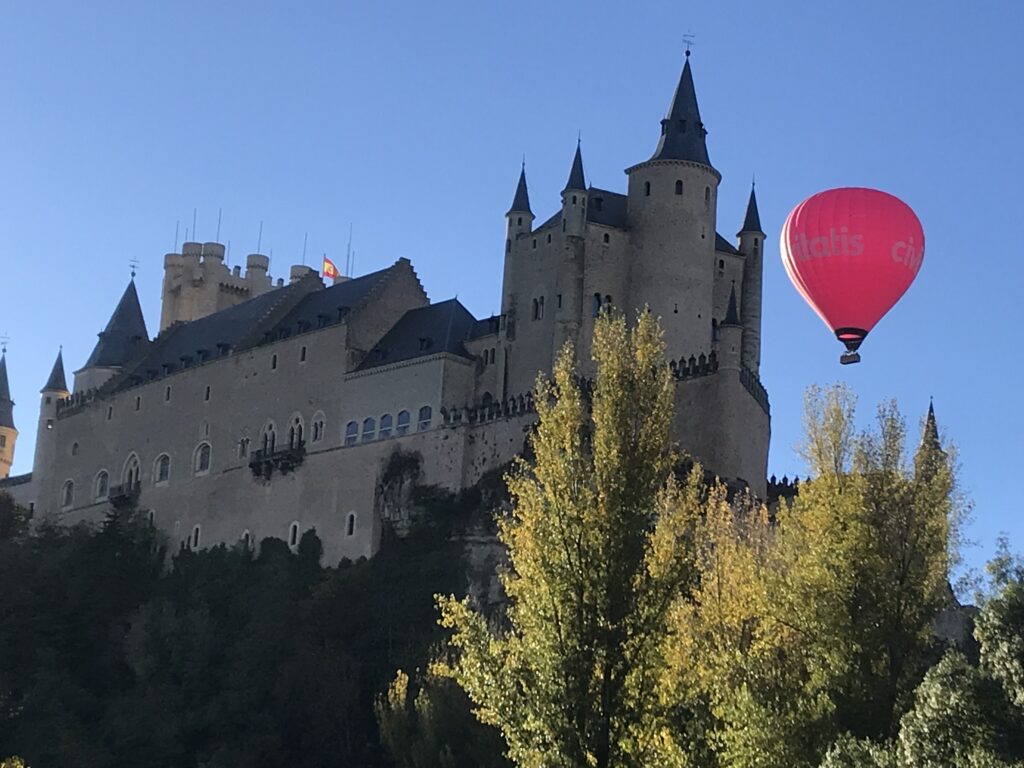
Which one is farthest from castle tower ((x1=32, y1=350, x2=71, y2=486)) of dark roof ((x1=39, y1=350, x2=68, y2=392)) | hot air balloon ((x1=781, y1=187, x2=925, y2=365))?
hot air balloon ((x1=781, y1=187, x2=925, y2=365))

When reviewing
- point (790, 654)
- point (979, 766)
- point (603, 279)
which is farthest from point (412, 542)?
point (979, 766)

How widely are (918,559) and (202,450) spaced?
54455mm

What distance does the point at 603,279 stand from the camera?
66562 mm

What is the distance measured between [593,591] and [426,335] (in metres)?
49.0

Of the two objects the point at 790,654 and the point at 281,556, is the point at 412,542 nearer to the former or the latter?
the point at 281,556

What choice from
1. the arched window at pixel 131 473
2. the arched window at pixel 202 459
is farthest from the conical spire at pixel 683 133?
the arched window at pixel 131 473

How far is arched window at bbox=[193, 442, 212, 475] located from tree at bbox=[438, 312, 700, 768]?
5689cm

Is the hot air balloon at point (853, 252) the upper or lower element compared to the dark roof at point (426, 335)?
lower

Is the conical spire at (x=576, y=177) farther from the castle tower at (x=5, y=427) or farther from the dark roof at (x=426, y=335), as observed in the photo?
the castle tower at (x=5, y=427)

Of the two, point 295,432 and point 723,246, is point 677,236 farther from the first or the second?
point 295,432

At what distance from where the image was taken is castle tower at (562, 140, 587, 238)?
66750mm

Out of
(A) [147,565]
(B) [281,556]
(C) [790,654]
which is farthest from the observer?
(A) [147,565]

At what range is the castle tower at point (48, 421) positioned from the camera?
95688 millimetres

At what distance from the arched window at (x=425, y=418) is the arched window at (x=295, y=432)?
25.5 feet
